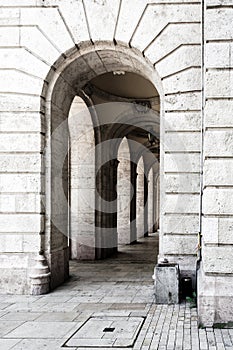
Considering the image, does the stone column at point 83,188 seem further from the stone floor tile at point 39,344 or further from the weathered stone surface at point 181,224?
the stone floor tile at point 39,344

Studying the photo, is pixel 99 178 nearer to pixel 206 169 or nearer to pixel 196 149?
pixel 196 149

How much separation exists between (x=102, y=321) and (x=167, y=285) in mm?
1649

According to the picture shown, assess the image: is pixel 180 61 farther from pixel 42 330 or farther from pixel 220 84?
pixel 42 330

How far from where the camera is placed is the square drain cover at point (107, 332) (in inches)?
241

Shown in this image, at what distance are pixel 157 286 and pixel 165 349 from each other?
8.62ft

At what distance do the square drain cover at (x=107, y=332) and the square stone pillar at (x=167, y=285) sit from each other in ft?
3.68

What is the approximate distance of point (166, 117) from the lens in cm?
914

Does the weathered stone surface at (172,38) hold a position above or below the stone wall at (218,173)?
above

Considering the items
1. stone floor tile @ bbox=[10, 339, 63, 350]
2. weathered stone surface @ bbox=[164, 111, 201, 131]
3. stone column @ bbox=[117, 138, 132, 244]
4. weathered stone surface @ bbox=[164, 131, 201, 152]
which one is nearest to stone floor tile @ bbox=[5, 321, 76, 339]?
stone floor tile @ bbox=[10, 339, 63, 350]

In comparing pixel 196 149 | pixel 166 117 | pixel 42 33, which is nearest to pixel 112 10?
pixel 42 33

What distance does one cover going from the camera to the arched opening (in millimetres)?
9773

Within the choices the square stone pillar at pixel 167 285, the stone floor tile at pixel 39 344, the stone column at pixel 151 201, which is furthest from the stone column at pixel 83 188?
the stone column at pixel 151 201

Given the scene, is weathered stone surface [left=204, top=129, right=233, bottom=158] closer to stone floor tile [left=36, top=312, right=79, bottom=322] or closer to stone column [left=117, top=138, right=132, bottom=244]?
stone floor tile [left=36, top=312, right=79, bottom=322]

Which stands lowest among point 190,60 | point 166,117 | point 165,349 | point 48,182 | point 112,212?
point 165,349
